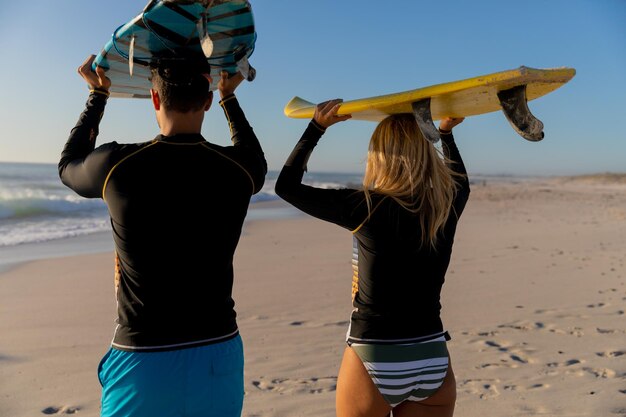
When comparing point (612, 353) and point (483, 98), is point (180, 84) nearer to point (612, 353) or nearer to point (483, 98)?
point (483, 98)

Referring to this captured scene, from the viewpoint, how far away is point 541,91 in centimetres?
245

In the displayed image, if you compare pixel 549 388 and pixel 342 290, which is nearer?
pixel 549 388

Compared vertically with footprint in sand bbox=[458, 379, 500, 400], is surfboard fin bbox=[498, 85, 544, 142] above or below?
above

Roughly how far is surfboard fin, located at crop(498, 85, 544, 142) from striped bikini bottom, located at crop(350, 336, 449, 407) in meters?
0.96

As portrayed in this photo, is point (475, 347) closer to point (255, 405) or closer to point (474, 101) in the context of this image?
point (255, 405)

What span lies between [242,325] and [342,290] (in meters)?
1.94

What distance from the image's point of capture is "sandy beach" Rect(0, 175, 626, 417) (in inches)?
169

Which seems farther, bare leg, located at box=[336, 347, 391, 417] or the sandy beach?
the sandy beach

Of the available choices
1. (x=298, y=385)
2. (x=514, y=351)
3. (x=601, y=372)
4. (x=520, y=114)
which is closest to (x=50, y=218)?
(x=298, y=385)

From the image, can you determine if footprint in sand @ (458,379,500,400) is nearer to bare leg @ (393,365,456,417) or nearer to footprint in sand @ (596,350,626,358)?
footprint in sand @ (596,350,626,358)

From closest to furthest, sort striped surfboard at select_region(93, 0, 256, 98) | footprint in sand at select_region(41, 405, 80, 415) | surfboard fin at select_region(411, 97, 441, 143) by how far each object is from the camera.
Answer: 1. striped surfboard at select_region(93, 0, 256, 98)
2. surfboard fin at select_region(411, 97, 441, 143)
3. footprint in sand at select_region(41, 405, 80, 415)

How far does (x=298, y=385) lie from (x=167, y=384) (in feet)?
9.15

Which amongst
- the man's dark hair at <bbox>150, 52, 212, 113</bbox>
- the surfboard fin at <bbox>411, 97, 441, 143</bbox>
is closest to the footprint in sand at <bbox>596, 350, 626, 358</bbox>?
the surfboard fin at <bbox>411, 97, 441, 143</bbox>

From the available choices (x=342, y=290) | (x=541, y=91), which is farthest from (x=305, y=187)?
(x=342, y=290)
